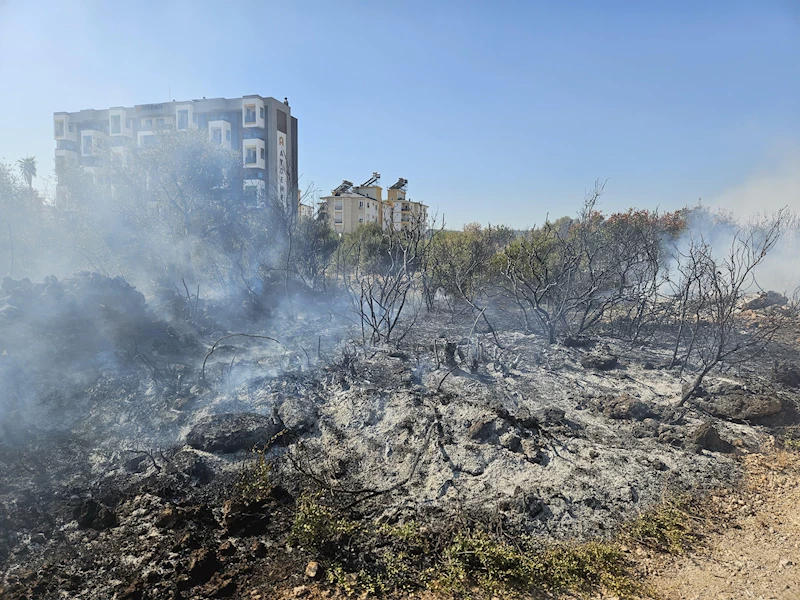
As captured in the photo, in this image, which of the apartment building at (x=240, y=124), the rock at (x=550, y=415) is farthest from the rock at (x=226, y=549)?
the apartment building at (x=240, y=124)

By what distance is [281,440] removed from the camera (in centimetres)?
526

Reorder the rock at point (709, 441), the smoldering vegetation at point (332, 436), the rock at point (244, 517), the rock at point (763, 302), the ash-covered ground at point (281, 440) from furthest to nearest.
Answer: the rock at point (763, 302) → the rock at point (709, 441) → the rock at point (244, 517) → the ash-covered ground at point (281, 440) → the smoldering vegetation at point (332, 436)

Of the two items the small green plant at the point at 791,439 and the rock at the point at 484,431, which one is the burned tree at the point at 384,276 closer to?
the rock at the point at 484,431

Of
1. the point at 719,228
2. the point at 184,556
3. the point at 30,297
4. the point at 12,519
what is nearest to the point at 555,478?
the point at 184,556

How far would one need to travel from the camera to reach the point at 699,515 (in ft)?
13.5

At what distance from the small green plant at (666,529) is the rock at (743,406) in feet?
8.61

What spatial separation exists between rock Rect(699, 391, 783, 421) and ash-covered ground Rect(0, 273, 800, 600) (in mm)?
21

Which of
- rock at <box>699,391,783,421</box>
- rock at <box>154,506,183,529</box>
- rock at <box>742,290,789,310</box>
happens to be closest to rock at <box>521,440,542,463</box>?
rock at <box>699,391,783,421</box>

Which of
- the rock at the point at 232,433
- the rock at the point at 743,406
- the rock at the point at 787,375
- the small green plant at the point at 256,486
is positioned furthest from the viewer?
the rock at the point at 787,375

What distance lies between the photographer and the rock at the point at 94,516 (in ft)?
12.7

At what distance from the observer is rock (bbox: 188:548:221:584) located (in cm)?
323

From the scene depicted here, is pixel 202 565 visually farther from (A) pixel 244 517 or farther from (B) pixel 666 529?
(B) pixel 666 529

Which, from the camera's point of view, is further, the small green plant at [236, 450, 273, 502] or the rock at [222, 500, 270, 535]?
the small green plant at [236, 450, 273, 502]

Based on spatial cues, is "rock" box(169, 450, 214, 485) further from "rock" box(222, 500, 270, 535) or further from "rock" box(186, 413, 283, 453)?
"rock" box(222, 500, 270, 535)
